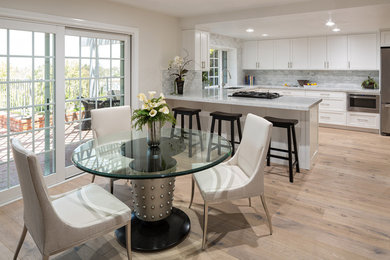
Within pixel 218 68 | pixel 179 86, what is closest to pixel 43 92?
pixel 179 86

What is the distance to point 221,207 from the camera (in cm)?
282

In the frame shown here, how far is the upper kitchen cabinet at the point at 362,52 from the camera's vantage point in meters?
6.40

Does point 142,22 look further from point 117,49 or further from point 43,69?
point 43,69

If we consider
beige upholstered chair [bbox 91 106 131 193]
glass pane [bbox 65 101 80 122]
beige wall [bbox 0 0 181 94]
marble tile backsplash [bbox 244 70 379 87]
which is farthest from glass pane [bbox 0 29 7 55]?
marble tile backsplash [bbox 244 70 379 87]

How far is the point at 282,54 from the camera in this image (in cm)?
755

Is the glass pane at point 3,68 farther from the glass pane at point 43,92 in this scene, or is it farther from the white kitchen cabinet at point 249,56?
the white kitchen cabinet at point 249,56

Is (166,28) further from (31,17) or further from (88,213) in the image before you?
(88,213)

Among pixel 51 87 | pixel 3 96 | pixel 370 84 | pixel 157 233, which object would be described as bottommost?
pixel 157 233

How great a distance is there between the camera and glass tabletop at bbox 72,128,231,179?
1.88m

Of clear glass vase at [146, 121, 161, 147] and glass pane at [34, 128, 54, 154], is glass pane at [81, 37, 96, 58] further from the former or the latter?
clear glass vase at [146, 121, 161, 147]

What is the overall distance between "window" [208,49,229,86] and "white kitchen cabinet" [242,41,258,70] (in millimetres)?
632

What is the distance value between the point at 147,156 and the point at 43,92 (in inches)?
75.3

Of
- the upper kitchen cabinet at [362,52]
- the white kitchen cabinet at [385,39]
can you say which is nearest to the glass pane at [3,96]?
the white kitchen cabinet at [385,39]

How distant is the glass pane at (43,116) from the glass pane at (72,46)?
0.71 meters
